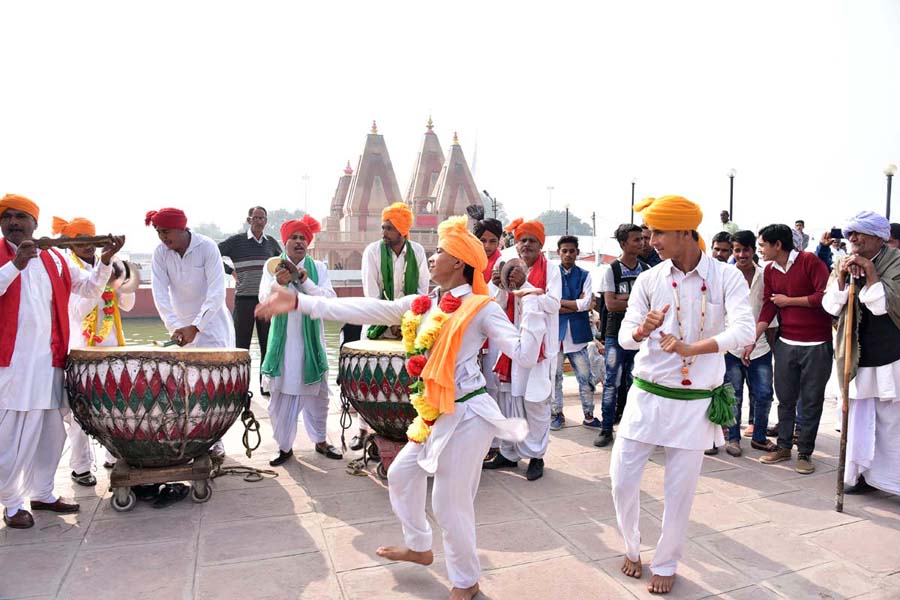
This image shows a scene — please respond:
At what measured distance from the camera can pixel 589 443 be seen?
548 centimetres

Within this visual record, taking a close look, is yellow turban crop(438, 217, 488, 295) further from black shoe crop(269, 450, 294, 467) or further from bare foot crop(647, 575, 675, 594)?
black shoe crop(269, 450, 294, 467)

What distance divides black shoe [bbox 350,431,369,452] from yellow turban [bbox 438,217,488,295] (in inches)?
94.0

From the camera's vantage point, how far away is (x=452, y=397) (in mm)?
2842

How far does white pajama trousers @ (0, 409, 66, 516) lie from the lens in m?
3.71

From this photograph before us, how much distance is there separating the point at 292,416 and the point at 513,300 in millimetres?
1907

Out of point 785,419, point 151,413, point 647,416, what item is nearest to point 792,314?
point 785,419

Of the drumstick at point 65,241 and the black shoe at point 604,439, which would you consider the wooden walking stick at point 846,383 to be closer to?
the black shoe at point 604,439

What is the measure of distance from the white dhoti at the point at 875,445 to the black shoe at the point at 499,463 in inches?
88.4

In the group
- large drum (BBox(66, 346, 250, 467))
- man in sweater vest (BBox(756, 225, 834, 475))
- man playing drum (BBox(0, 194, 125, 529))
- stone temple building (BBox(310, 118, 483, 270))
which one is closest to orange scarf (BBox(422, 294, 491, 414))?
large drum (BBox(66, 346, 250, 467))

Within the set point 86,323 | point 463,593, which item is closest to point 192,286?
point 86,323

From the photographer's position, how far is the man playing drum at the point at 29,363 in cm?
370

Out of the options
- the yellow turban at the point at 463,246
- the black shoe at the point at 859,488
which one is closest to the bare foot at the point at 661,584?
the yellow turban at the point at 463,246

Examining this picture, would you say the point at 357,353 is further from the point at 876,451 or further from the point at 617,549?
the point at 876,451

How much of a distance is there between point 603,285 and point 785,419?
1.74 meters
